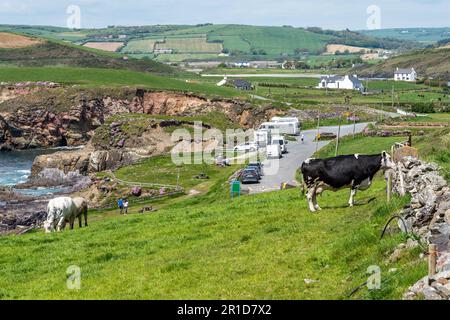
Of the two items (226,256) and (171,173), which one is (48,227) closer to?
(226,256)

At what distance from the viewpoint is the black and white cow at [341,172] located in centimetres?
2614

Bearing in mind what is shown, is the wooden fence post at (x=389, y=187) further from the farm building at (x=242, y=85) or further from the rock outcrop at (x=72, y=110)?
the farm building at (x=242, y=85)

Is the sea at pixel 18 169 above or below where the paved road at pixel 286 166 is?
below

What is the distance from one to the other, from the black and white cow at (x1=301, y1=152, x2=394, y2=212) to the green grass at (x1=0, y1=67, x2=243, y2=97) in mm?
110861

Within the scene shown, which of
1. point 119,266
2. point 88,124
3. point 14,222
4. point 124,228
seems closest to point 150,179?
point 14,222

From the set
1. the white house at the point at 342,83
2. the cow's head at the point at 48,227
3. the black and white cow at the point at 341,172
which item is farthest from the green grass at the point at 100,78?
the black and white cow at the point at 341,172

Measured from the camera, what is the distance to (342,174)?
26297 millimetres

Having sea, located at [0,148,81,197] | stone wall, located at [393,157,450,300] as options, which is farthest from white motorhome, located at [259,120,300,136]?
stone wall, located at [393,157,450,300]

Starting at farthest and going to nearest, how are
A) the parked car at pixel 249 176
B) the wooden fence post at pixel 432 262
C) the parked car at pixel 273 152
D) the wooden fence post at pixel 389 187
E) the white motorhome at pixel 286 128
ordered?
the white motorhome at pixel 286 128, the parked car at pixel 273 152, the parked car at pixel 249 176, the wooden fence post at pixel 389 187, the wooden fence post at pixel 432 262

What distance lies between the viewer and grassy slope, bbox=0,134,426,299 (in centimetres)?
1600

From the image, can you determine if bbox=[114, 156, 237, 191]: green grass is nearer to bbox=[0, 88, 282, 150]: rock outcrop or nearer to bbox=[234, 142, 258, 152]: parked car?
bbox=[234, 142, 258, 152]: parked car

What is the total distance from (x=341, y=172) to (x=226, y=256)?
799 cm

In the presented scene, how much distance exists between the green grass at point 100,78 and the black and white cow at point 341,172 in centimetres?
11086

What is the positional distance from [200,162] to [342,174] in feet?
172
